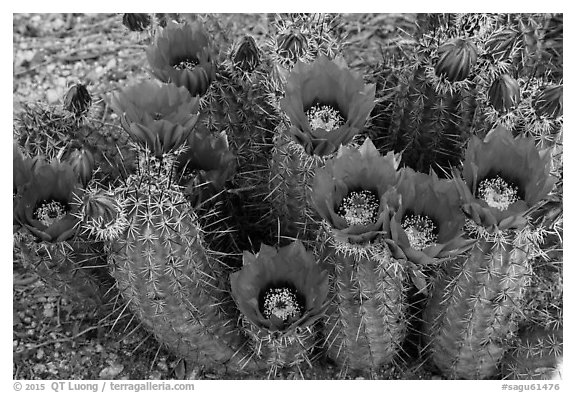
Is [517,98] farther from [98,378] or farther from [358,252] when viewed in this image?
[98,378]

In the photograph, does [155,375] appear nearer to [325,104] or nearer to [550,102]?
[325,104]

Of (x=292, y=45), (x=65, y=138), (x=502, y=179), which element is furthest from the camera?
(x=65, y=138)

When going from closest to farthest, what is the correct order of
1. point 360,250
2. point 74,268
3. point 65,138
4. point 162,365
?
point 360,250, point 74,268, point 65,138, point 162,365

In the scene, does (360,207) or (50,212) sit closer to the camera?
(360,207)

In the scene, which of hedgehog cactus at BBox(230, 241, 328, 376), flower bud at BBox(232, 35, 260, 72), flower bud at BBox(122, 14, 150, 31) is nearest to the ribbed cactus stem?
hedgehog cactus at BBox(230, 241, 328, 376)

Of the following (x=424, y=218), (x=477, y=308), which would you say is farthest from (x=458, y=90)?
(x=477, y=308)

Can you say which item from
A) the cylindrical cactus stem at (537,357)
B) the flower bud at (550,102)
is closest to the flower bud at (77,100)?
the flower bud at (550,102)

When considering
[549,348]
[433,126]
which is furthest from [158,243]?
[549,348]
